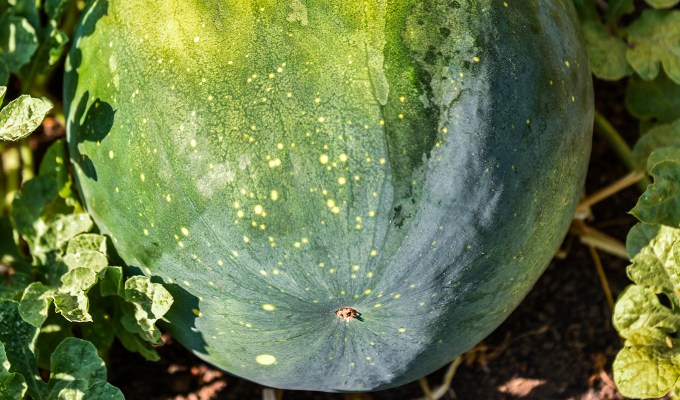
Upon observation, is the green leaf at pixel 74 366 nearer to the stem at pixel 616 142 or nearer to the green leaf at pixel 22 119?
the green leaf at pixel 22 119

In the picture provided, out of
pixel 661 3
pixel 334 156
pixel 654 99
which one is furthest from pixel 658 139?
pixel 334 156

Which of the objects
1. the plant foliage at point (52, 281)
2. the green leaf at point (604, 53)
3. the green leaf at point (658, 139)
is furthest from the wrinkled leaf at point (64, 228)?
the green leaf at point (658, 139)

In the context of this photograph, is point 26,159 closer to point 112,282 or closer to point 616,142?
point 112,282

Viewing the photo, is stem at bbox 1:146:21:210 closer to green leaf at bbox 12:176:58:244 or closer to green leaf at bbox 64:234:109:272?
green leaf at bbox 12:176:58:244

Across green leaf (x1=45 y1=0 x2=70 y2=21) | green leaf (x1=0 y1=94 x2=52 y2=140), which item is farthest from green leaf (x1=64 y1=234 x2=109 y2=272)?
green leaf (x1=45 y1=0 x2=70 y2=21)

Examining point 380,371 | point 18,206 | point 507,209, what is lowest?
point 380,371

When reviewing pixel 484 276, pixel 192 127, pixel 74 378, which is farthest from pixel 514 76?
pixel 74 378

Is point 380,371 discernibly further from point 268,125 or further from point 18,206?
point 18,206

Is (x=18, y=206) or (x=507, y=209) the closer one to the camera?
(x=507, y=209)
